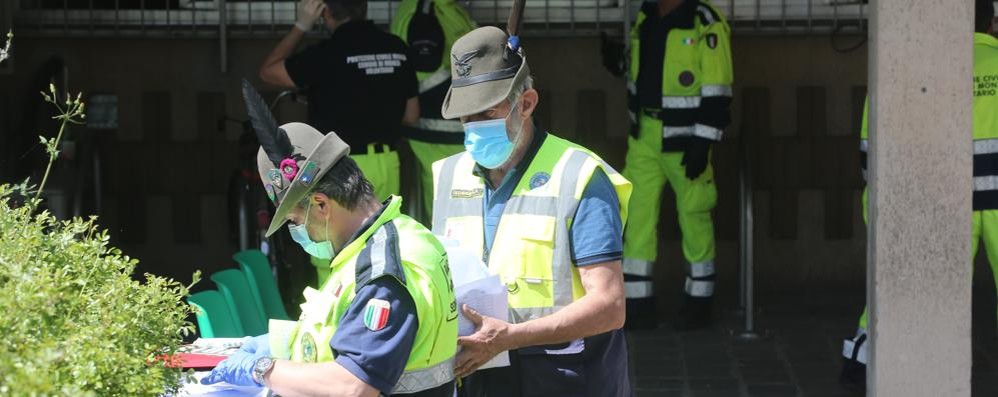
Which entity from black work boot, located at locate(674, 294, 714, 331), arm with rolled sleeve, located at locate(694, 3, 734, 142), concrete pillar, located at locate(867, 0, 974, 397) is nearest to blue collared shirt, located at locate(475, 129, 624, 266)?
concrete pillar, located at locate(867, 0, 974, 397)

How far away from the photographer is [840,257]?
9.23 m

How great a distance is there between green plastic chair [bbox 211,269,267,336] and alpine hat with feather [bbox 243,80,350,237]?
1.95 meters

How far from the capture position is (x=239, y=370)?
3.57 metres

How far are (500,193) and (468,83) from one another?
303 millimetres

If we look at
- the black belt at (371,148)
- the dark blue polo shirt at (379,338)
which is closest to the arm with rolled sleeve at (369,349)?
the dark blue polo shirt at (379,338)

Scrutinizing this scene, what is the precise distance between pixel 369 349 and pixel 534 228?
0.87 m

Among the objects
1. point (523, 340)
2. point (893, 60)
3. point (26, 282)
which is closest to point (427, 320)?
point (523, 340)

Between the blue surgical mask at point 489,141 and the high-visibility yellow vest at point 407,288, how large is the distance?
24.1 inches

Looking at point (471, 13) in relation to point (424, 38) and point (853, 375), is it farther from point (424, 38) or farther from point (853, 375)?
point (853, 375)

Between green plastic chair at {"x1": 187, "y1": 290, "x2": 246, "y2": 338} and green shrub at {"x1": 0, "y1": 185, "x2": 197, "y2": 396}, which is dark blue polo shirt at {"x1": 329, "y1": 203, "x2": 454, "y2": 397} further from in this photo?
green plastic chair at {"x1": 187, "y1": 290, "x2": 246, "y2": 338}

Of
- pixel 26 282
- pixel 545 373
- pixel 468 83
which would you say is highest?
pixel 468 83

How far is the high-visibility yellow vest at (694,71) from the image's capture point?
26.2ft

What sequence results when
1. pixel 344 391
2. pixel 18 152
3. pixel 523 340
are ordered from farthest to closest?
1. pixel 18 152
2. pixel 523 340
3. pixel 344 391

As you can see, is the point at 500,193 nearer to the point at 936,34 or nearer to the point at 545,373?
the point at 545,373
